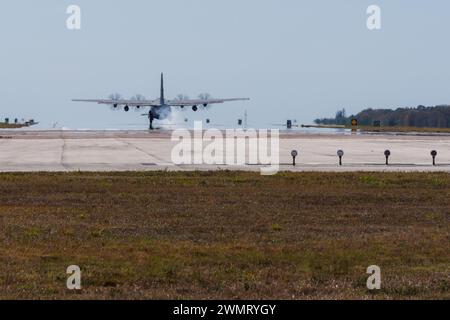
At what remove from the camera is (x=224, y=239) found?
2152 centimetres

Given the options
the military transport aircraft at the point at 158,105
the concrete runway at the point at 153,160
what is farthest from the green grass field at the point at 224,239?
the military transport aircraft at the point at 158,105

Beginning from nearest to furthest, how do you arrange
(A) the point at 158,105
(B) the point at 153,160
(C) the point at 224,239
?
(C) the point at 224,239
(B) the point at 153,160
(A) the point at 158,105

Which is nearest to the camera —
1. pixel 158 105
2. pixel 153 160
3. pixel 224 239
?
pixel 224 239

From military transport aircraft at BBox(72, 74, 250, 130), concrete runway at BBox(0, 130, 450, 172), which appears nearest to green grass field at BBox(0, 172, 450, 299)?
concrete runway at BBox(0, 130, 450, 172)

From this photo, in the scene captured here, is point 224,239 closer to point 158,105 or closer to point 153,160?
point 153,160

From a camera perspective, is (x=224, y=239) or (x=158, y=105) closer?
(x=224, y=239)

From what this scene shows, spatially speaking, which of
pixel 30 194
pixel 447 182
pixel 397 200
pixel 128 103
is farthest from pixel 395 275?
pixel 128 103

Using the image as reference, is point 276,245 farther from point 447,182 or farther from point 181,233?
point 447,182

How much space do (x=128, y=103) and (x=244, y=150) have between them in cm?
Answer: 7036

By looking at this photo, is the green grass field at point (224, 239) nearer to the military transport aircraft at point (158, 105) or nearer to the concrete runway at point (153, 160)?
the concrete runway at point (153, 160)

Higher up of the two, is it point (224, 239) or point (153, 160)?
point (224, 239)

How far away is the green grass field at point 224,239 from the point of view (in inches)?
615

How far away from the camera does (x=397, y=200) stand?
31.5m

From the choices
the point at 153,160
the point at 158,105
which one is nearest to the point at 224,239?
the point at 153,160
